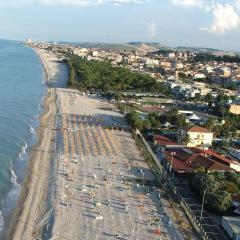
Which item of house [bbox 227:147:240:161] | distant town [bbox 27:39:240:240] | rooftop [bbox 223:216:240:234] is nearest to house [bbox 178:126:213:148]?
distant town [bbox 27:39:240:240]

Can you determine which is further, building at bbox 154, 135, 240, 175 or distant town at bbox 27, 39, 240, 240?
building at bbox 154, 135, 240, 175

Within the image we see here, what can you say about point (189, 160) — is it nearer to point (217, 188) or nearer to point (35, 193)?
point (217, 188)

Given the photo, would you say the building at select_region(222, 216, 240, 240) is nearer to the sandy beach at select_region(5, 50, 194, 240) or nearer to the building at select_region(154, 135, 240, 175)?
the sandy beach at select_region(5, 50, 194, 240)

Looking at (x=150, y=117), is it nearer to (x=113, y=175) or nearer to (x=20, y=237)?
(x=113, y=175)

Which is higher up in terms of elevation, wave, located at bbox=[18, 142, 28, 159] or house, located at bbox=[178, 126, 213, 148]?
house, located at bbox=[178, 126, 213, 148]

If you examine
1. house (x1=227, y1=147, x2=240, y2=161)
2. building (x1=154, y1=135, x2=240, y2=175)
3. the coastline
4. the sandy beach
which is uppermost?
building (x1=154, y1=135, x2=240, y2=175)

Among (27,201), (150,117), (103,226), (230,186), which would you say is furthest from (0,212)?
(150,117)
